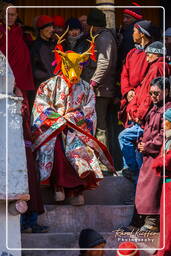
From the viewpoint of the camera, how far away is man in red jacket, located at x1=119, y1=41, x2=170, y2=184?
38.9 ft

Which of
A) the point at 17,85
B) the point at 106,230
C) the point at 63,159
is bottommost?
the point at 106,230

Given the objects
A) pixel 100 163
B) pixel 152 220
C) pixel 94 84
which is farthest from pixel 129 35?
pixel 152 220

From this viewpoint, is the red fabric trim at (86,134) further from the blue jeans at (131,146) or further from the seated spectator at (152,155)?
the seated spectator at (152,155)

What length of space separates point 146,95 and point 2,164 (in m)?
1.98

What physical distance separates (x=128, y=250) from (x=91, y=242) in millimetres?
346

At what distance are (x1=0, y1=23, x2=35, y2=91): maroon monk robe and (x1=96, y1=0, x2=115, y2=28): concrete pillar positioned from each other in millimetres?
1591

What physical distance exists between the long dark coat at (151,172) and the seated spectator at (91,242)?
45.1 inches

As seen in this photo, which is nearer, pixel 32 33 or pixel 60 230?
pixel 60 230

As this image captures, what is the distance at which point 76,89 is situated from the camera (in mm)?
12031

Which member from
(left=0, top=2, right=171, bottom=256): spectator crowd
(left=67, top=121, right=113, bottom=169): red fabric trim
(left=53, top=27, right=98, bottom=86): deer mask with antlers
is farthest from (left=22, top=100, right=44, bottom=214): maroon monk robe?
(left=53, top=27, right=98, bottom=86): deer mask with antlers

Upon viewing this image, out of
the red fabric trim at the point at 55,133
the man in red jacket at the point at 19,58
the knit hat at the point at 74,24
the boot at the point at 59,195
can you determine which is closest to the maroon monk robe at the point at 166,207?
the boot at the point at 59,195

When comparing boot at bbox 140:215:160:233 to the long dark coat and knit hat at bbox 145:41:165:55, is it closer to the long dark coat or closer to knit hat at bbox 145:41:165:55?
the long dark coat

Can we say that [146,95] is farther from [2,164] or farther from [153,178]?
[2,164]

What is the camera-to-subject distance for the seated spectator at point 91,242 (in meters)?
10.1
